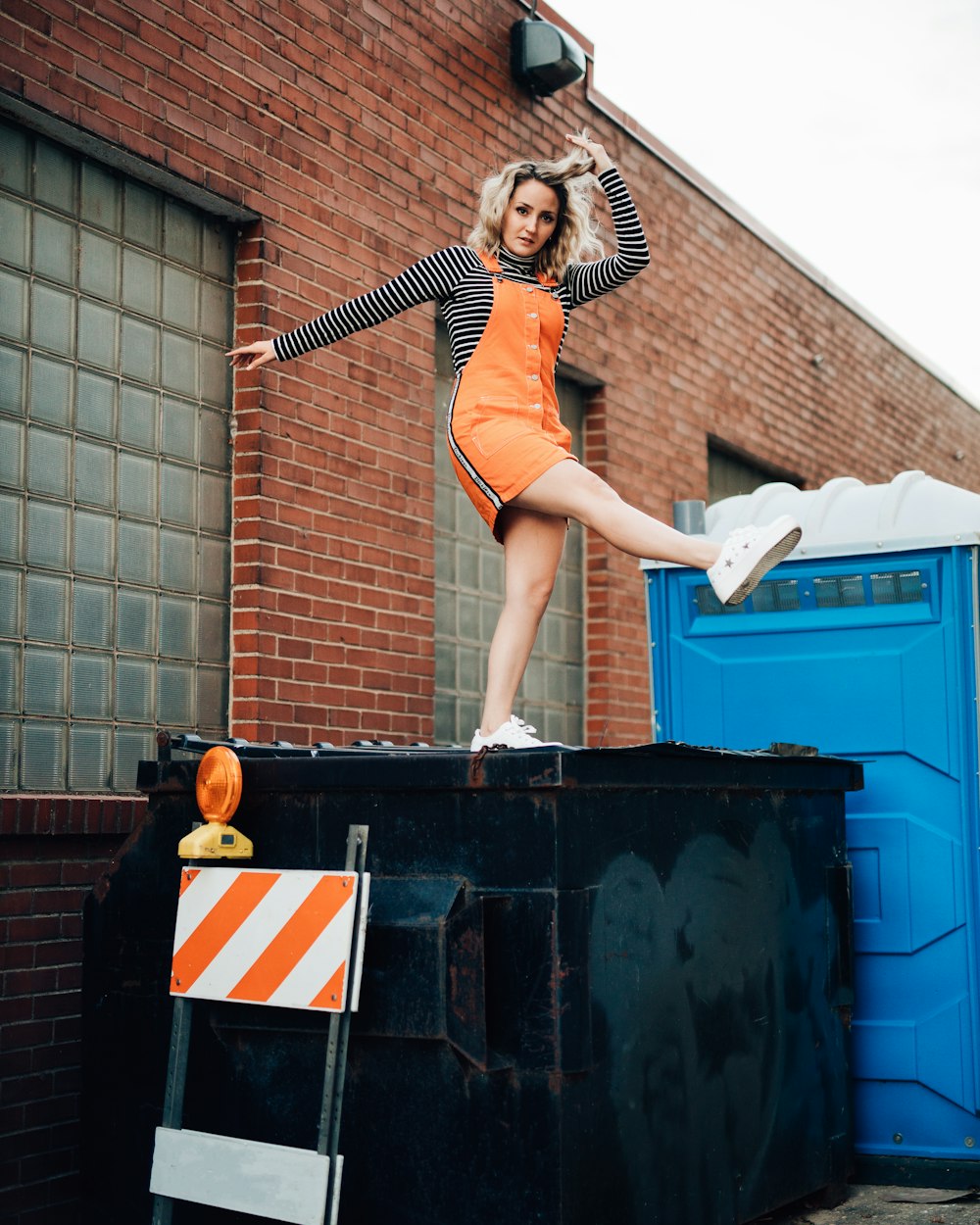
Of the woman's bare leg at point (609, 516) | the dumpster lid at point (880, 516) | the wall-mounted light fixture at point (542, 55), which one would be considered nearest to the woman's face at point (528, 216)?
the woman's bare leg at point (609, 516)

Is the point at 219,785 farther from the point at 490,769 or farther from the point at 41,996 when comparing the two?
the point at 41,996

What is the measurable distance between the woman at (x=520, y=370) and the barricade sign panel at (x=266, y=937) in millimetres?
784

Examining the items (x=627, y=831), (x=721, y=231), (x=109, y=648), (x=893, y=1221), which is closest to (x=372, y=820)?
(x=627, y=831)

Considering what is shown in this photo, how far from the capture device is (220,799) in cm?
343

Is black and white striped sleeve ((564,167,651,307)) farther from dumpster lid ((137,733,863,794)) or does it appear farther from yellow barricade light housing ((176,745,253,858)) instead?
yellow barricade light housing ((176,745,253,858))

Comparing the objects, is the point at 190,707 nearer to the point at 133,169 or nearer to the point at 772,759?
the point at 133,169

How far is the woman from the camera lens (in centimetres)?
401

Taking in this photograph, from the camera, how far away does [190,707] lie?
19.0 ft

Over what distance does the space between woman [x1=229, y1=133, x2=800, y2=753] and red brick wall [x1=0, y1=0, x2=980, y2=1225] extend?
5.47 ft

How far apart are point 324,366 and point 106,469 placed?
4.07 ft

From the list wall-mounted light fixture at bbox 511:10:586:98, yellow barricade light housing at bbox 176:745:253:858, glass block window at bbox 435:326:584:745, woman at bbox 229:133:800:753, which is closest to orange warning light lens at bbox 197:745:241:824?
yellow barricade light housing at bbox 176:745:253:858

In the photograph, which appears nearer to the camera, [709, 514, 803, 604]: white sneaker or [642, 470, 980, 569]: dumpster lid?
[709, 514, 803, 604]: white sneaker

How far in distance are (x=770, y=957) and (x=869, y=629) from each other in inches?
49.2

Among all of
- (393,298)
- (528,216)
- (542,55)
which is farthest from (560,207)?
(542,55)
